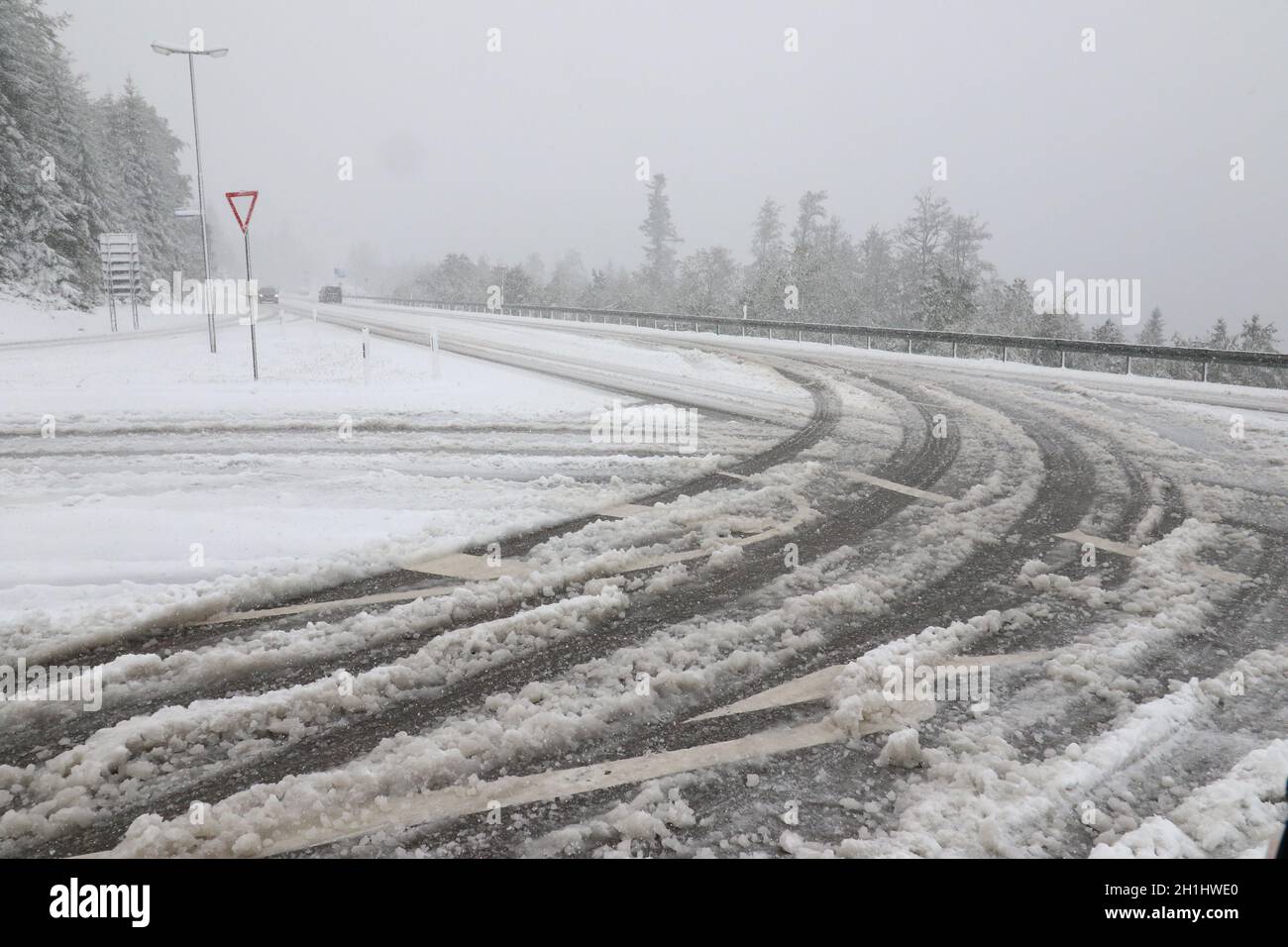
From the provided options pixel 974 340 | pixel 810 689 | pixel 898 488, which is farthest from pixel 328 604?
A: pixel 974 340

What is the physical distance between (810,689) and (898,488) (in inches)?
180

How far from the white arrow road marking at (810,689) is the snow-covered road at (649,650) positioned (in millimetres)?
24

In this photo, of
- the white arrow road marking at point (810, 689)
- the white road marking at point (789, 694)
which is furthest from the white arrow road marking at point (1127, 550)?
the white road marking at point (789, 694)

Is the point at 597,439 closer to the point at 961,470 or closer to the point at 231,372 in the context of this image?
the point at 961,470

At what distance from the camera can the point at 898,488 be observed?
25.3ft

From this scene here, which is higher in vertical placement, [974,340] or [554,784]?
[974,340]

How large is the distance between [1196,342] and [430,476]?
5667 centimetres

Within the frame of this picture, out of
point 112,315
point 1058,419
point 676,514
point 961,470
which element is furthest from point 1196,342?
point 112,315

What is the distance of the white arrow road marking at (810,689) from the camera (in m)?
3.45

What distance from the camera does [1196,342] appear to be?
4803cm

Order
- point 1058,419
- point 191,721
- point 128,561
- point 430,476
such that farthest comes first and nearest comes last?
point 1058,419, point 430,476, point 128,561, point 191,721
